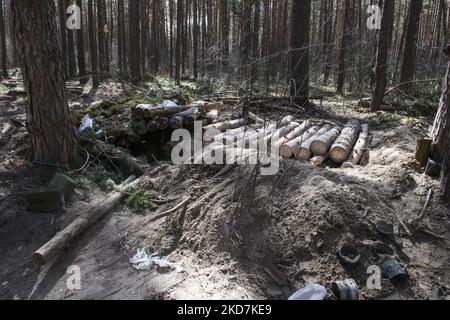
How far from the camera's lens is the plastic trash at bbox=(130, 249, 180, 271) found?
13.7 ft

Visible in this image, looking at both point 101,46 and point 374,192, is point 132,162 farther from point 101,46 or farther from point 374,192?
point 101,46

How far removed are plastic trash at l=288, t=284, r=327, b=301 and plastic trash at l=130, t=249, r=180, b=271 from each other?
130 cm

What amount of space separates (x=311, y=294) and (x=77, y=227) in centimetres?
281

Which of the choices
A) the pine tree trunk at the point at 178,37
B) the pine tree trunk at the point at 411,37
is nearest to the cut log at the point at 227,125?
the pine tree trunk at the point at 411,37

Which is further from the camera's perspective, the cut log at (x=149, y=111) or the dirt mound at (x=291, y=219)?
the cut log at (x=149, y=111)

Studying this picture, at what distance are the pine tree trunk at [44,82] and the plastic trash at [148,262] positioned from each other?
90.7 inches

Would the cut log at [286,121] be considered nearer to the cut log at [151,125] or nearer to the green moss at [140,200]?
the cut log at [151,125]

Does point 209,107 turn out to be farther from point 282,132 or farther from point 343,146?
point 343,146

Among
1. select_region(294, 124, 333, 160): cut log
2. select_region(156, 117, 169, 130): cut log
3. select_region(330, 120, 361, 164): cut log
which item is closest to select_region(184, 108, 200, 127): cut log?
select_region(156, 117, 169, 130): cut log

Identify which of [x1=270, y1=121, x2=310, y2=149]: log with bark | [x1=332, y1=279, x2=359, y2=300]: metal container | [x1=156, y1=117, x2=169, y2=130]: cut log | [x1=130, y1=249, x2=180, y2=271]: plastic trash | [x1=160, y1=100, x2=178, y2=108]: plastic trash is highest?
[x1=160, y1=100, x2=178, y2=108]: plastic trash

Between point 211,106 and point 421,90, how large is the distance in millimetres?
7324

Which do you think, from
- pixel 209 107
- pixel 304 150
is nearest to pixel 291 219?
pixel 304 150

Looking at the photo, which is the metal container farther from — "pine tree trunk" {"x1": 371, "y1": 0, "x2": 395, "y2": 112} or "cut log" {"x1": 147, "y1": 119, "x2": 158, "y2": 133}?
"pine tree trunk" {"x1": 371, "y1": 0, "x2": 395, "y2": 112}

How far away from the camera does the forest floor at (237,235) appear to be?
3.90 m
